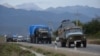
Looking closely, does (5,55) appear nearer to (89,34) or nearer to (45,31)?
(45,31)

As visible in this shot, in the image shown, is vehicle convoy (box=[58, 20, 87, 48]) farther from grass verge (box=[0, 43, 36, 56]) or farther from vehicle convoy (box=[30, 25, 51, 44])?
vehicle convoy (box=[30, 25, 51, 44])

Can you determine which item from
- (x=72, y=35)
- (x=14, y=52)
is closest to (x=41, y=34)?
(x=72, y=35)

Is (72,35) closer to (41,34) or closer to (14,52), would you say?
(14,52)

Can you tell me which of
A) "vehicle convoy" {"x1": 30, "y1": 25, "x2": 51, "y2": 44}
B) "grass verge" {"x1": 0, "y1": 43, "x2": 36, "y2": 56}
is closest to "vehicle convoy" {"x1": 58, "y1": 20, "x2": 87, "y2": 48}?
"grass verge" {"x1": 0, "y1": 43, "x2": 36, "y2": 56}

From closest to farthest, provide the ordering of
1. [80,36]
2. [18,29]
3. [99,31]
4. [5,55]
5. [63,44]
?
[5,55] → [80,36] → [63,44] → [99,31] → [18,29]

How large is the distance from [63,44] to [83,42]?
4078 millimetres

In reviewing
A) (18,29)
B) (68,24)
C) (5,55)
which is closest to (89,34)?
(68,24)

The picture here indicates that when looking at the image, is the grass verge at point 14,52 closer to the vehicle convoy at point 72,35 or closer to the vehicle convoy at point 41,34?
the vehicle convoy at point 72,35

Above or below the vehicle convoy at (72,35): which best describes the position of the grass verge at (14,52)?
below

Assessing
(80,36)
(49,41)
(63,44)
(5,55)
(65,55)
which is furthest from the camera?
(49,41)

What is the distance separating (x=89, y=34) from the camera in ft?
319

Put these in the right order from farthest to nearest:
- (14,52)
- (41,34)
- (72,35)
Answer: (41,34) → (72,35) → (14,52)

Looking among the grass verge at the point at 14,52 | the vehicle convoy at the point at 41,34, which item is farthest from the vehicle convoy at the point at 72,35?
the vehicle convoy at the point at 41,34

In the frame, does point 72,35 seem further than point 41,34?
No
